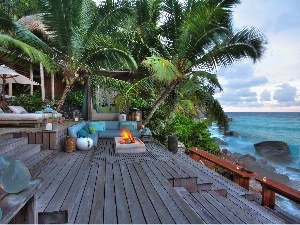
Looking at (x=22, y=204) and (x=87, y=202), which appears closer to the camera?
(x=22, y=204)

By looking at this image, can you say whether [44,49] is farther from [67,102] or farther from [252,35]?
[252,35]

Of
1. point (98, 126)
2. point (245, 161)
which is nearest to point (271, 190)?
point (98, 126)

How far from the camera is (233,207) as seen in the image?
12.3 ft

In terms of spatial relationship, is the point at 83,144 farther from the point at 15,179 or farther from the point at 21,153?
the point at 15,179

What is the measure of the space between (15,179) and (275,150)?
23780 millimetres

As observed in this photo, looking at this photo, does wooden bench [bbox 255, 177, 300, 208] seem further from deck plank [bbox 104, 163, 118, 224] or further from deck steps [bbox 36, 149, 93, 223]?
deck steps [bbox 36, 149, 93, 223]

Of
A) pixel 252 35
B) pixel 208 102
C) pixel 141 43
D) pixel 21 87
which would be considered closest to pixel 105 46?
pixel 141 43

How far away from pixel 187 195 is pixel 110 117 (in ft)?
27.7

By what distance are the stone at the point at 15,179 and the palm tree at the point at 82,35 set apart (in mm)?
8298

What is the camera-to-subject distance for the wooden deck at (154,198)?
2.71m

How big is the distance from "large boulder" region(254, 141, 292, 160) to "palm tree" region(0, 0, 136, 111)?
16221mm

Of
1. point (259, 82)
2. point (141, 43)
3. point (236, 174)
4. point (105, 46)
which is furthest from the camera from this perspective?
point (259, 82)

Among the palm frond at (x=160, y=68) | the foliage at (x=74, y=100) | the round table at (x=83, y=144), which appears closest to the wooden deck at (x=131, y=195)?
the round table at (x=83, y=144)

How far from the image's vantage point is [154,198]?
322 centimetres
